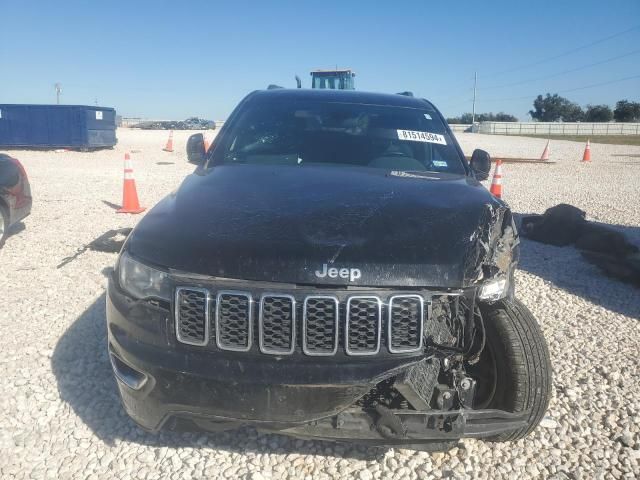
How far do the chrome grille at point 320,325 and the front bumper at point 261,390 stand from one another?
0.14 ft

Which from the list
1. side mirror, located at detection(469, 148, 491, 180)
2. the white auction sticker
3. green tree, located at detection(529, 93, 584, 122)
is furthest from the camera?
green tree, located at detection(529, 93, 584, 122)

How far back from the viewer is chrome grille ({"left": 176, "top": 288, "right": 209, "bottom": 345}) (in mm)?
1910

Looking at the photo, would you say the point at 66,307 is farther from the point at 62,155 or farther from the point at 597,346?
the point at 62,155

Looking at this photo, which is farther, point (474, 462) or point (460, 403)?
point (474, 462)

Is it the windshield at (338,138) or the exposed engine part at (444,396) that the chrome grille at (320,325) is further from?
the windshield at (338,138)

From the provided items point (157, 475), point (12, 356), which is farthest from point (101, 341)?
point (157, 475)

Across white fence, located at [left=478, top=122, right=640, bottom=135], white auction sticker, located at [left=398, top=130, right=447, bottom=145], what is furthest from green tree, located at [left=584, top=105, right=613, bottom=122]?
white auction sticker, located at [left=398, top=130, right=447, bottom=145]

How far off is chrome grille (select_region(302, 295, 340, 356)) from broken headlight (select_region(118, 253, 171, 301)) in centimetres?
56

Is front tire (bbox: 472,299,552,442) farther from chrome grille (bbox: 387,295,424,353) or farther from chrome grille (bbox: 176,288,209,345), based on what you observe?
chrome grille (bbox: 176,288,209,345)

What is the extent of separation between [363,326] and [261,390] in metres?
0.45

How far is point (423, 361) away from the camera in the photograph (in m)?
1.93

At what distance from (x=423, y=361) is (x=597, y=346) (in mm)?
2526

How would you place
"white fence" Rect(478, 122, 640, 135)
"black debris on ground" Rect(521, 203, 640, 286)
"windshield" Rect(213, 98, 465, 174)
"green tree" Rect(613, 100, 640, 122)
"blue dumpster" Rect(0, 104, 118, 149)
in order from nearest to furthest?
"windshield" Rect(213, 98, 465, 174)
"black debris on ground" Rect(521, 203, 640, 286)
"blue dumpster" Rect(0, 104, 118, 149)
"white fence" Rect(478, 122, 640, 135)
"green tree" Rect(613, 100, 640, 122)

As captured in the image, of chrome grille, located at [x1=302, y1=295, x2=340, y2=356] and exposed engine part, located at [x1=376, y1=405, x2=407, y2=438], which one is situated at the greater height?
chrome grille, located at [x1=302, y1=295, x2=340, y2=356]
